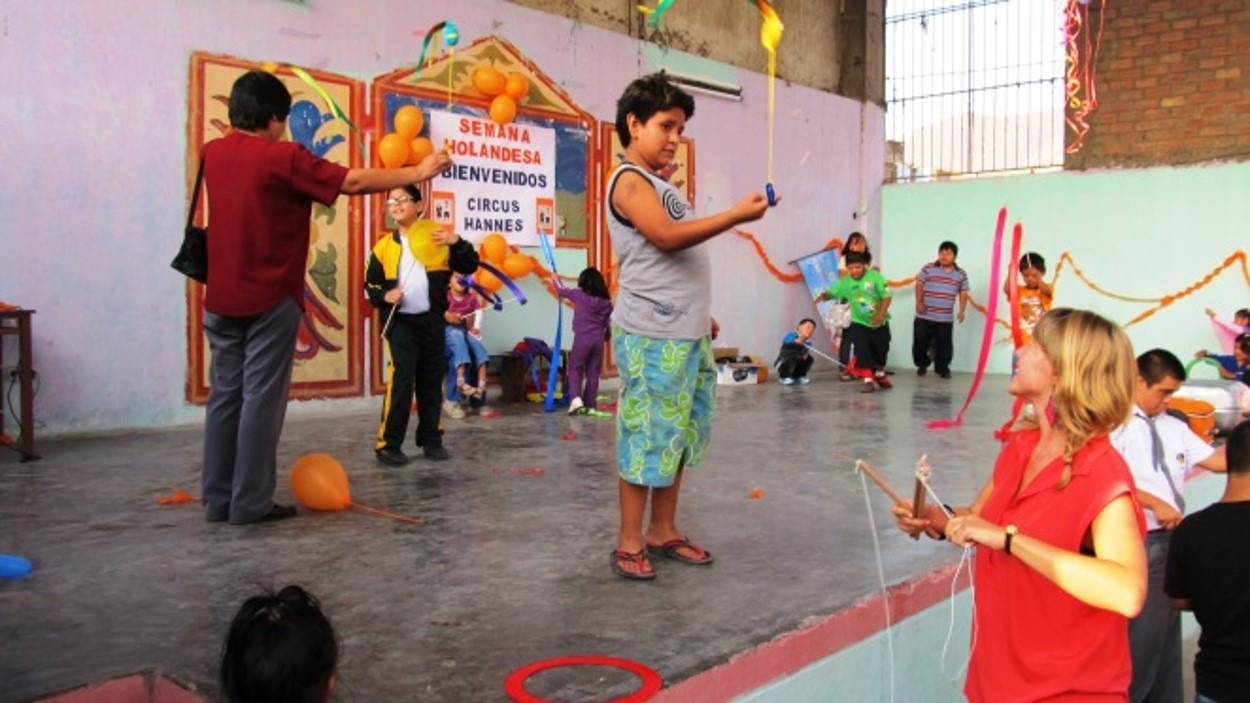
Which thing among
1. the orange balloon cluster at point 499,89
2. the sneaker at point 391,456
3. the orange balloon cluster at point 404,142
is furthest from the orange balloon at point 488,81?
the sneaker at point 391,456

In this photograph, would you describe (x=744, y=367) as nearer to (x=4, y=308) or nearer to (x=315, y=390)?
(x=315, y=390)

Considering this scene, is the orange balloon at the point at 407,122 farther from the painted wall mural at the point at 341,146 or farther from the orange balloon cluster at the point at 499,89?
the orange balloon cluster at the point at 499,89

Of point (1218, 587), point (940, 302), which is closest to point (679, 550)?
point (1218, 587)

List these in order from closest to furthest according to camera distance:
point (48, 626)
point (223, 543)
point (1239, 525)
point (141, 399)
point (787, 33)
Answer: point (1239, 525)
point (48, 626)
point (223, 543)
point (141, 399)
point (787, 33)

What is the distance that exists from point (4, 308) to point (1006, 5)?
1136 centimetres

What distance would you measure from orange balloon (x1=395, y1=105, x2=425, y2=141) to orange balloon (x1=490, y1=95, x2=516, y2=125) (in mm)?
810

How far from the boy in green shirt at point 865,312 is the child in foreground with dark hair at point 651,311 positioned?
7324 millimetres

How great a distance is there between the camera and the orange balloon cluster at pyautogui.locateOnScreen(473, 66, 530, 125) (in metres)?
8.31

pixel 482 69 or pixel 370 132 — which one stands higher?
pixel 482 69

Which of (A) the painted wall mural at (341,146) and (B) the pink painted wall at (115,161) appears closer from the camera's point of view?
(B) the pink painted wall at (115,161)

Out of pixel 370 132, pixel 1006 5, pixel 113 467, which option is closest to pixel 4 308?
pixel 113 467

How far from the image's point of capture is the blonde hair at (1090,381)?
5.91 feet

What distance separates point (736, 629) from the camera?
2725mm

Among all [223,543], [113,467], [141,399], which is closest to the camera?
[223,543]
